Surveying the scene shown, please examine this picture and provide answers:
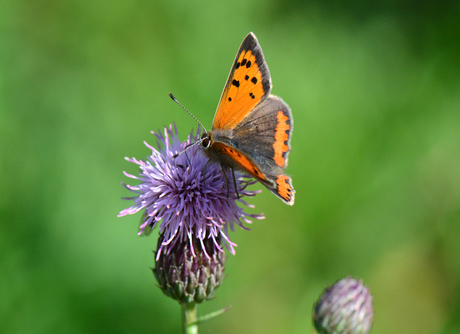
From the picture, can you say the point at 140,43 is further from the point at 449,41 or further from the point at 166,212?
the point at 449,41

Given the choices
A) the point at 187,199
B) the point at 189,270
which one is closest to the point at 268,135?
the point at 187,199

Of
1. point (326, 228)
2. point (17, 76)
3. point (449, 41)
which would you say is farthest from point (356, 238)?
point (17, 76)

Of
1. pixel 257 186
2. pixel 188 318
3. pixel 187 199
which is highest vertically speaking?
pixel 187 199

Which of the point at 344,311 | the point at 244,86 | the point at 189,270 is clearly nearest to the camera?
the point at 344,311

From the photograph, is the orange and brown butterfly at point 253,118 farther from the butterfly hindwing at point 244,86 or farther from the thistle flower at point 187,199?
the thistle flower at point 187,199

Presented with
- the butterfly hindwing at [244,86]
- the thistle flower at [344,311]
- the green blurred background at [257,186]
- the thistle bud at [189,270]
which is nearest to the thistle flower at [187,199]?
the thistle bud at [189,270]

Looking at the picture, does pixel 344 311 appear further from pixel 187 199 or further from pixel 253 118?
pixel 253 118
